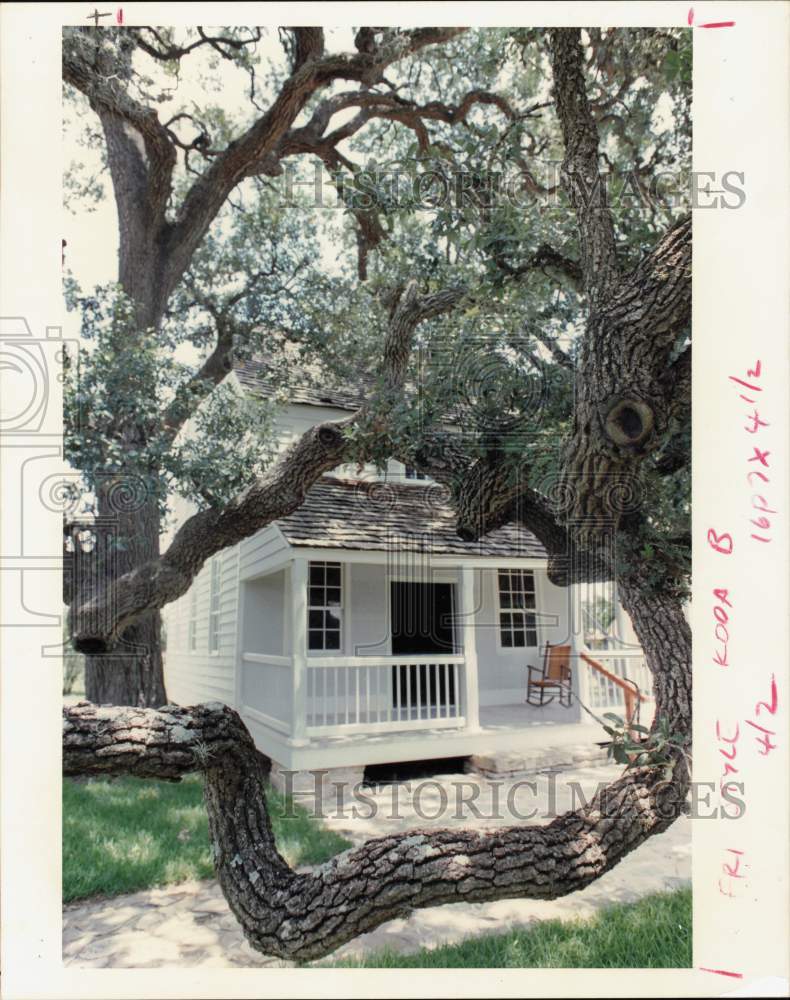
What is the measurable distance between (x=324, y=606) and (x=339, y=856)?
449 cm

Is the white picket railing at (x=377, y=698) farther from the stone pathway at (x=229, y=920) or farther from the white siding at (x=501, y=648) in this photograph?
the stone pathway at (x=229, y=920)

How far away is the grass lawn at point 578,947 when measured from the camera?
9.08 ft

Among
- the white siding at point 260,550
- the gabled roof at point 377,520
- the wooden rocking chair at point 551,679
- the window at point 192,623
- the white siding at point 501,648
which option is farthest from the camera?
the window at point 192,623

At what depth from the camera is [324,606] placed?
6.36 m

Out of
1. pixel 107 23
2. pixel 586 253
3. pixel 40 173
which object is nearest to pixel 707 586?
pixel 586 253

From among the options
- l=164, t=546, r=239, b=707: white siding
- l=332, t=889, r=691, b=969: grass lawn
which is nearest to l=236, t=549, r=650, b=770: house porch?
l=164, t=546, r=239, b=707: white siding

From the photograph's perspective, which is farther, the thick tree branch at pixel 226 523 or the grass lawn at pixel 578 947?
the thick tree branch at pixel 226 523

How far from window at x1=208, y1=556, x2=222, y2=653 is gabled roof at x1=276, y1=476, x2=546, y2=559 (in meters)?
1.98

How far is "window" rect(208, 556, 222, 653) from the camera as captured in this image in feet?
24.1

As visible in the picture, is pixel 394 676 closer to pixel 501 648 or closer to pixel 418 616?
pixel 418 616

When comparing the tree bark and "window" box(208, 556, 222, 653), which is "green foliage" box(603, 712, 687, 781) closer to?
the tree bark

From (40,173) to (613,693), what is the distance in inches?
246

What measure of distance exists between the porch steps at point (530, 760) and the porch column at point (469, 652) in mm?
283

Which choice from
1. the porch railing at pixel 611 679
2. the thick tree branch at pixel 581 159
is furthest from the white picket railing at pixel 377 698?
the thick tree branch at pixel 581 159
